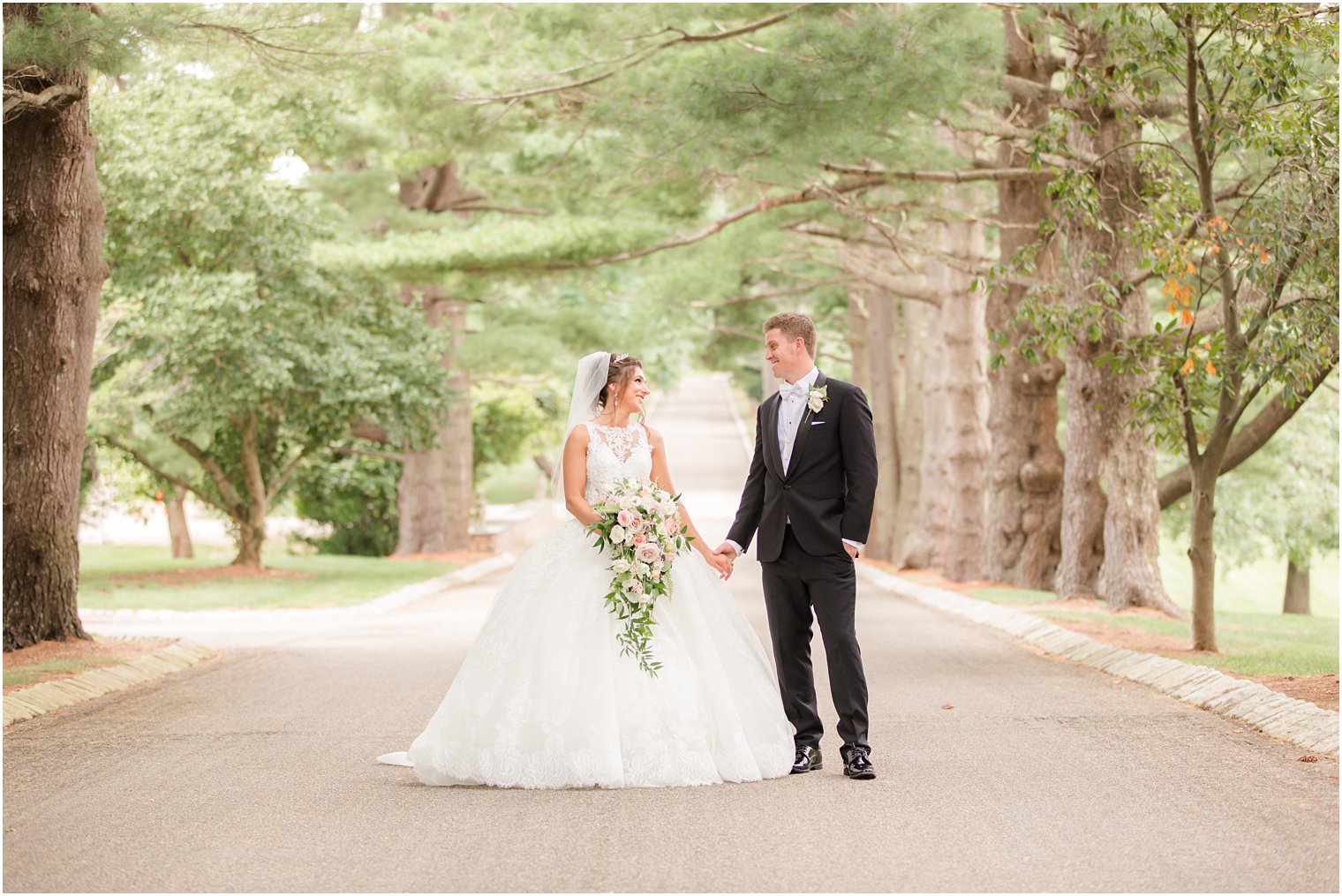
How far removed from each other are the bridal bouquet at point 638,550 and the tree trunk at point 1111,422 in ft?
27.0

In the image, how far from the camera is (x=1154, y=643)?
1268 cm

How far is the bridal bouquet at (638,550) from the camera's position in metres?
7.31

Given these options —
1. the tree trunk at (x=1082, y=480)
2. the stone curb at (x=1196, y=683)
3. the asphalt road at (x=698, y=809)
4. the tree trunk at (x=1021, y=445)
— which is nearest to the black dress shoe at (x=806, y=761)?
the asphalt road at (x=698, y=809)

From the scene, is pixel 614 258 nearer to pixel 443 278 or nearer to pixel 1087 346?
pixel 443 278

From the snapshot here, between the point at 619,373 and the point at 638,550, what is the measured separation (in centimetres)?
96

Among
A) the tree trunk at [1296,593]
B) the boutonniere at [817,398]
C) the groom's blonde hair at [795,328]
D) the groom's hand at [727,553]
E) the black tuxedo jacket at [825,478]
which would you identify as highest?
the groom's blonde hair at [795,328]

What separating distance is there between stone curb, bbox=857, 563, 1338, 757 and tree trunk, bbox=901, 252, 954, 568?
958 centimetres

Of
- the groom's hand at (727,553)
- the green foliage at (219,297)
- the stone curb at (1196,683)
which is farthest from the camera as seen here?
the green foliage at (219,297)

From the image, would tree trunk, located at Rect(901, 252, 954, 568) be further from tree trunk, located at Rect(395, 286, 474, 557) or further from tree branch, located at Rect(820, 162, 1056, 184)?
tree trunk, located at Rect(395, 286, 474, 557)

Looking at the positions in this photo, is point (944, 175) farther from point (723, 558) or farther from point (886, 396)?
point (886, 396)

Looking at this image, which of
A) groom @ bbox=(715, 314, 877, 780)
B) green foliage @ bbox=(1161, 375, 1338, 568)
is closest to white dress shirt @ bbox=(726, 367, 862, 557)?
groom @ bbox=(715, 314, 877, 780)

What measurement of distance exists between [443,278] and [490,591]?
483cm

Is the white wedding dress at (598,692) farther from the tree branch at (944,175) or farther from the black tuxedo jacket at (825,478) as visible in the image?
the tree branch at (944,175)

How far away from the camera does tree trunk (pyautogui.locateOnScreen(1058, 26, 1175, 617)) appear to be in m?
15.1
